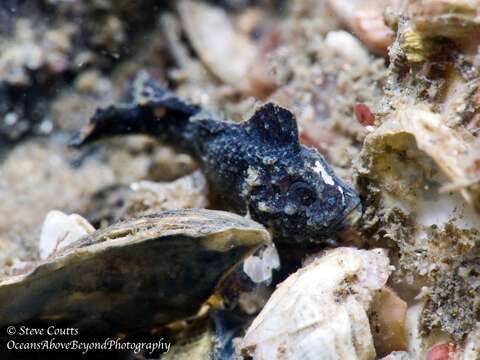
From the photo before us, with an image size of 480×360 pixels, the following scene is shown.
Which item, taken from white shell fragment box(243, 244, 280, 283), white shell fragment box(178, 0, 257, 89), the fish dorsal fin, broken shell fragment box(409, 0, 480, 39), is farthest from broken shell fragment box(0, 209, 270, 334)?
white shell fragment box(178, 0, 257, 89)

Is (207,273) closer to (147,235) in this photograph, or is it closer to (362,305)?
(147,235)

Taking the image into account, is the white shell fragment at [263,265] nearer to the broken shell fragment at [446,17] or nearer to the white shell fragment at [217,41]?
the broken shell fragment at [446,17]

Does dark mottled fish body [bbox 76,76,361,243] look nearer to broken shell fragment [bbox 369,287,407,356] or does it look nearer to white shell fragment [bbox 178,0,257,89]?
broken shell fragment [bbox 369,287,407,356]

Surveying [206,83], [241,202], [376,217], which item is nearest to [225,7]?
[206,83]

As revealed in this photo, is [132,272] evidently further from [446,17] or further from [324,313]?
[446,17]

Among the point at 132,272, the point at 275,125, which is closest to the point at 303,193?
the point at 275,125

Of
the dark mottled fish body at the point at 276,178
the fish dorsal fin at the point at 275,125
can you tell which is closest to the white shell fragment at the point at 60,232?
the dark mottled fish body at the point at 276,178
